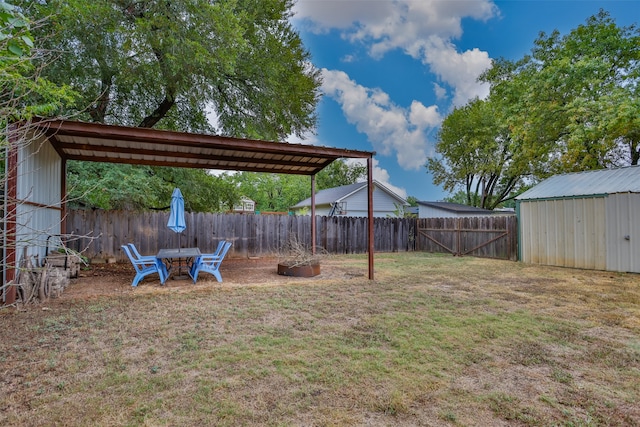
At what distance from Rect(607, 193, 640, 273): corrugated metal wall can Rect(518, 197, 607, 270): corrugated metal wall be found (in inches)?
5.3

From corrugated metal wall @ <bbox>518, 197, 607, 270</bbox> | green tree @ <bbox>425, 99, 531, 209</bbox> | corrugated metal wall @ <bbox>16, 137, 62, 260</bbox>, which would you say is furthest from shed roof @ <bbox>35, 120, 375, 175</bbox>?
green tree @ <bbox>425, 99, 531, 209</bbox>

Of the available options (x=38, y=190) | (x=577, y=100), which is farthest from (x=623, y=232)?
(x=38, y=190)

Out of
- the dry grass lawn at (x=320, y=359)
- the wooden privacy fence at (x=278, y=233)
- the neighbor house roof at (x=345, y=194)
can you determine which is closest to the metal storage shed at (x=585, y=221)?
the wooden privacy fence at (x=278, y=233)

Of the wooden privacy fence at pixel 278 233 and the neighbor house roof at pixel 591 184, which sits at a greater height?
the neighbor house roof at pixel 591 184

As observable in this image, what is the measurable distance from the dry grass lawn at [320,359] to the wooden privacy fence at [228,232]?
4.27 m

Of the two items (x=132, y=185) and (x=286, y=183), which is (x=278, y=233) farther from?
(x=286, y=183)

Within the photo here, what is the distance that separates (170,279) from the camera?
22.0 feet

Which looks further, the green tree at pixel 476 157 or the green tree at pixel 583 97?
the green tree at pixel 476 157

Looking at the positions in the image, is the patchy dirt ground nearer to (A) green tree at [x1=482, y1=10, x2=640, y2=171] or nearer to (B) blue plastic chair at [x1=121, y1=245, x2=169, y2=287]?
(B) blue plastic chair at [x1=121, y1=245, x2=169, y2=287]

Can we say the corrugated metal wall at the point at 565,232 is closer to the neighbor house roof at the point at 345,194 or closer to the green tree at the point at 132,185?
the green tree at the point at 132,185

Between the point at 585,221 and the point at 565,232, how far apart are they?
60cm

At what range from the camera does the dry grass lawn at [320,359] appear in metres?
2.09

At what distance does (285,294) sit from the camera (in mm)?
5434

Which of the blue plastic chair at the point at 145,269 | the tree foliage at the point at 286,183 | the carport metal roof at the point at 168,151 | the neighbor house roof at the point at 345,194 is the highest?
the tree foliage at the point at 286,183
